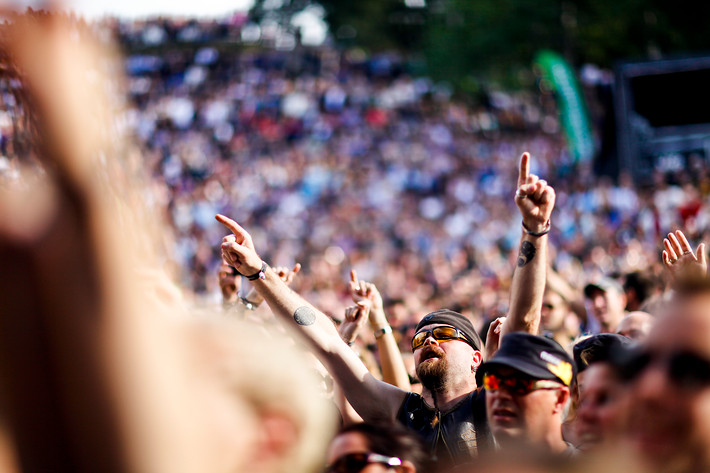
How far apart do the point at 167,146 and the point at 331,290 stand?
54.4 feet

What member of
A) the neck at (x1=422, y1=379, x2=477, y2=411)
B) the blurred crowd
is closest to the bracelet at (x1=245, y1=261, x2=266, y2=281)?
the neck at (x1=422, y1=379, x2=477, y2=411)

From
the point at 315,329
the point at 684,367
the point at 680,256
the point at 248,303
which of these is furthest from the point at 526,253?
the point at 248,303

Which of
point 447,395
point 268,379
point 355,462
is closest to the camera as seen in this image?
point 268,379

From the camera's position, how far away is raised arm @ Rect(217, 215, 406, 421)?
3.25 metres

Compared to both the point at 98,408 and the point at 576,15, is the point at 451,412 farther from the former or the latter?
the point at 576,15

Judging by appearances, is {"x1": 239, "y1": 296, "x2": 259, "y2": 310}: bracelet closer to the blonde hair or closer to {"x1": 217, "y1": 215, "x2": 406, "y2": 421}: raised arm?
{"x1": 217, "y1": 215, "x2": 406, "y2": 421}: raised arm

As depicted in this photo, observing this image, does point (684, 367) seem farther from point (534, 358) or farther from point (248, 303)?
point (248, 303)

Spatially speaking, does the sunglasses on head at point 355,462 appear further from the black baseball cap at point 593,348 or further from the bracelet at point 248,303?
the bracelet at point 248,303

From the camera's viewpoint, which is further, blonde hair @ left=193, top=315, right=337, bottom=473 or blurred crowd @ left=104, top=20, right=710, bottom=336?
blurred crowd @ left=104, top=20, right=710, bottom=336

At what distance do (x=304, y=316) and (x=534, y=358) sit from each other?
1.09 m

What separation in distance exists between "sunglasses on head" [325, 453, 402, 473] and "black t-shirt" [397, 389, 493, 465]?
0.81 meters

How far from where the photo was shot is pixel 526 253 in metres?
3.11

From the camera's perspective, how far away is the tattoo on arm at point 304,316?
3.33 metres

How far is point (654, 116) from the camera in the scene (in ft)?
44.5
